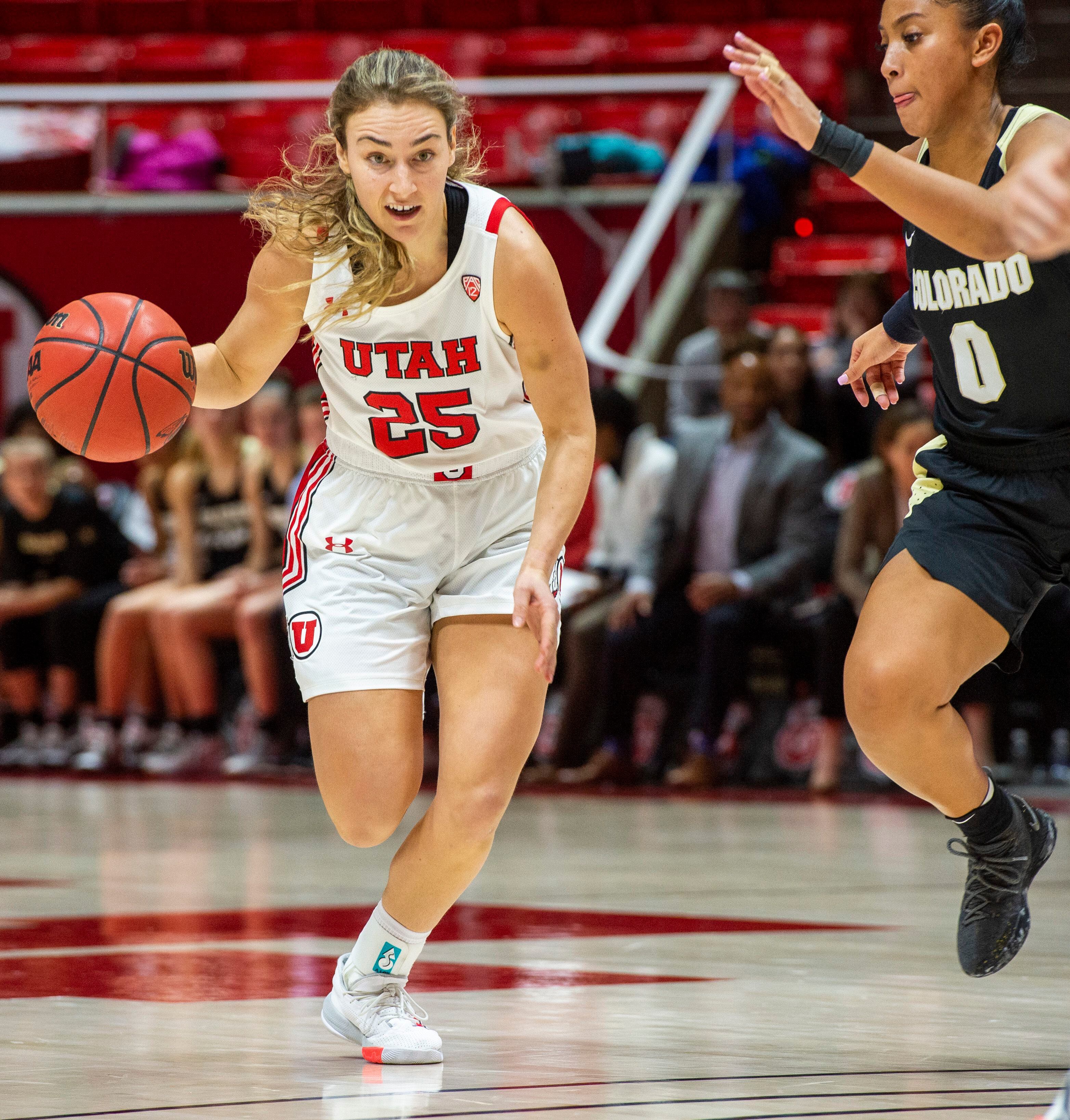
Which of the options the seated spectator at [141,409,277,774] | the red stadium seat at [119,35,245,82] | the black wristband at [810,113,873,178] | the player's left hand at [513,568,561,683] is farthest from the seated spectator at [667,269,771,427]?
the black wristband at [810,113,873,178]

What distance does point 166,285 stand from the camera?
1204 cm

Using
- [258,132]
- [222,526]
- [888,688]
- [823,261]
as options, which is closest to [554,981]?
[888,688]

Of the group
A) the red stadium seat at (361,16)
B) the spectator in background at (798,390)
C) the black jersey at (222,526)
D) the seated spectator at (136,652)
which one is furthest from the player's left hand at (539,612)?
the red stadium seat at (361,16)

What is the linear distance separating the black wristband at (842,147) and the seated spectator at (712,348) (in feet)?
21.9

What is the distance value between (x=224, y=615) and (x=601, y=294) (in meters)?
2.79

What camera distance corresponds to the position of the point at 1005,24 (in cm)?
342

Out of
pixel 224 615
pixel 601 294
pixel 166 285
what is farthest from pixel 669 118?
pixel 224 615

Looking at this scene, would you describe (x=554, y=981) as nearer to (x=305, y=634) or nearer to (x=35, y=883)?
(x=305, y=634)

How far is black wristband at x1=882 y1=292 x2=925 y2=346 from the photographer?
3.70 meters

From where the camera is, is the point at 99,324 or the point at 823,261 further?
the point at 823,261

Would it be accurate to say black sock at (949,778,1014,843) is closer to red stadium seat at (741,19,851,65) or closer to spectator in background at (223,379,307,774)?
spectator in background at (223,379,307,774)

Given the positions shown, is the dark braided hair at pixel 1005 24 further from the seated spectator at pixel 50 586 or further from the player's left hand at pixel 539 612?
the seated spectator at pixel 50 586

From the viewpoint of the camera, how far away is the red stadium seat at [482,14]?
14336 mm

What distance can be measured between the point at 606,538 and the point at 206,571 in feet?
7.21
